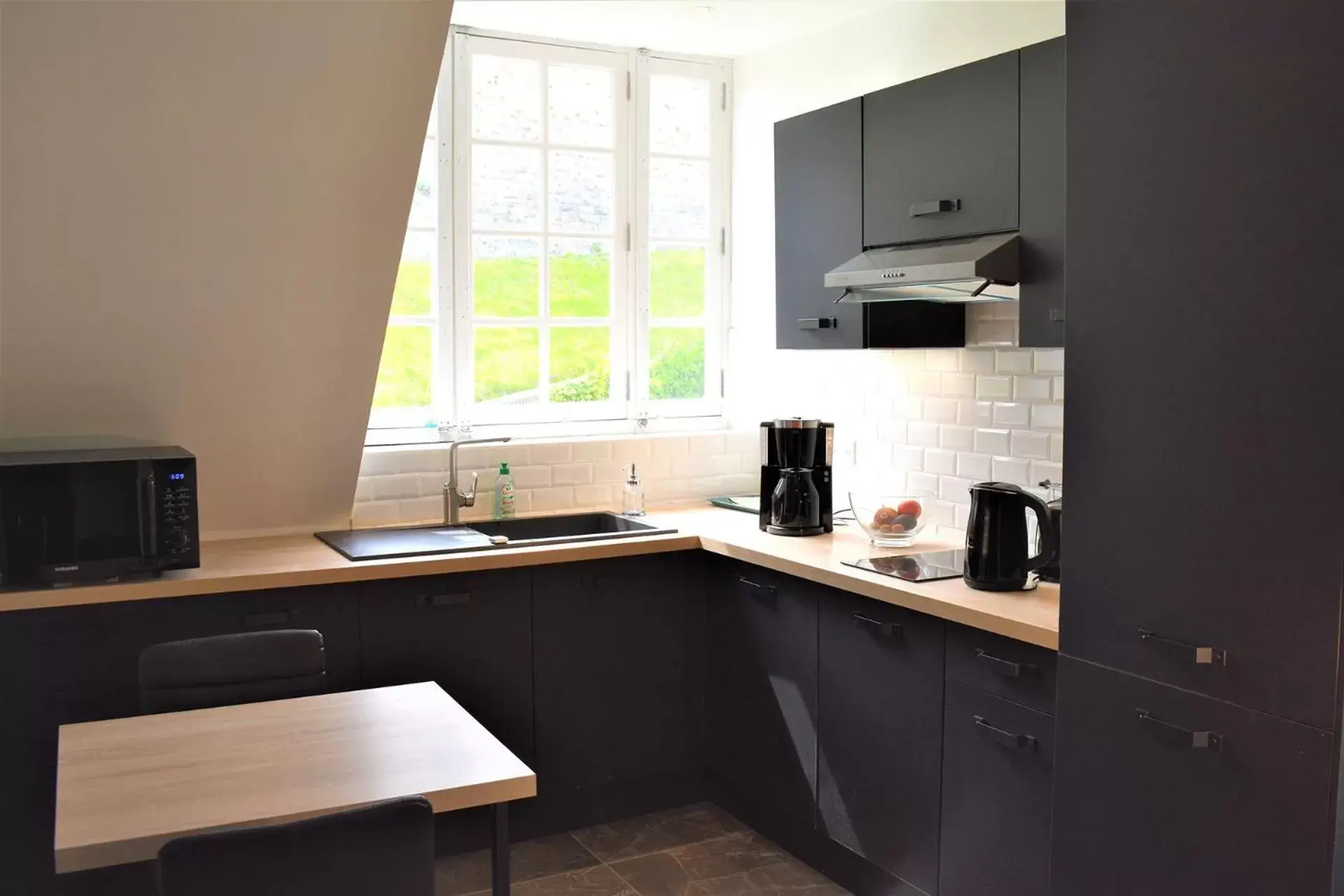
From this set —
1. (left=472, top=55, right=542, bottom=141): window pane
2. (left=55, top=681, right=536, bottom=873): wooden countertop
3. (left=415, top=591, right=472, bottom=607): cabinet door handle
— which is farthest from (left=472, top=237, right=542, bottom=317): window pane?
(left=55, top=681, right=536, bottom=873): wooden countertop

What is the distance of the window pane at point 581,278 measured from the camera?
14.9ft

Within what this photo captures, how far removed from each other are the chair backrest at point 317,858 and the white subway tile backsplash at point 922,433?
250 centimetres

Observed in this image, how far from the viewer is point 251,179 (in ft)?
10.2

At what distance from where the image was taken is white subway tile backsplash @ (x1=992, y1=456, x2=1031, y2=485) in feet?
11.9

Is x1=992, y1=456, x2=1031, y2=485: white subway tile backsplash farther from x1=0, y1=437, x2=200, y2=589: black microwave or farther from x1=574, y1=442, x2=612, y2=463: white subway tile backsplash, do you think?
x1=0, y1=437, x2=200, y2=589: black microwave

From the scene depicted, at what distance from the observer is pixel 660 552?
3973 mm

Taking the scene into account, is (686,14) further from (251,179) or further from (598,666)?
(598,666)

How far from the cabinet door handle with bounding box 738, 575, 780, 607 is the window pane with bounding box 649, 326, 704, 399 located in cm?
120

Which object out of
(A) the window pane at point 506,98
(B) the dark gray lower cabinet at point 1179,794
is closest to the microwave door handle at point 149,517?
(A) the window pane at point 506,98

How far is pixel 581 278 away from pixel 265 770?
2.78 meters

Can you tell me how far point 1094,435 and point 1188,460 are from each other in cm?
23

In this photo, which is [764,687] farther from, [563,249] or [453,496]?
[563,249]

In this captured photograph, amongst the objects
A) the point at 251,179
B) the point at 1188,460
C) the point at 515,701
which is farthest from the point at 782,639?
the point at 251,179

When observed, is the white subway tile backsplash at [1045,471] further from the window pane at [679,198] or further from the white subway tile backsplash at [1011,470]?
the window pane at [679,198]
